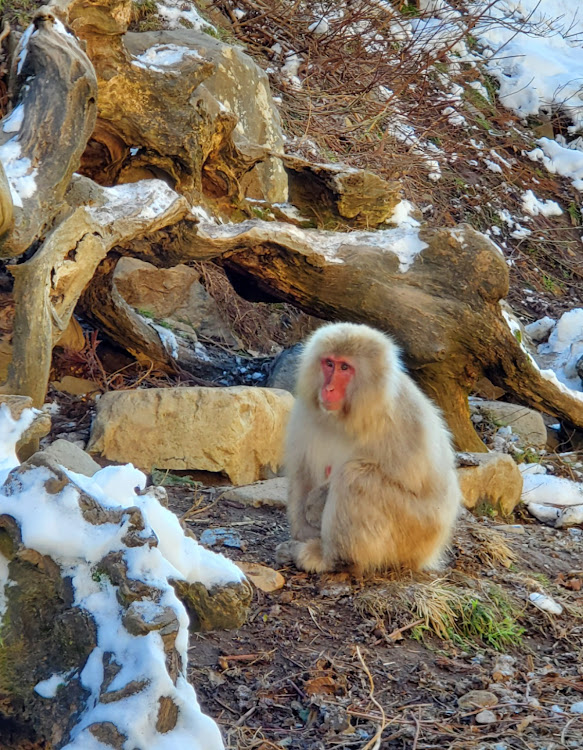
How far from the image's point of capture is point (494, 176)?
1052cm

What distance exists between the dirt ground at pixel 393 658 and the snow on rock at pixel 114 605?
67cm

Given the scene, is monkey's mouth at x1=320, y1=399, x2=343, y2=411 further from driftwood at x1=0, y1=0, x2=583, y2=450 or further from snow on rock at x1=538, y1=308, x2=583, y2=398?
snow on rock at x1=538, y1=308, x2=583, y2=398

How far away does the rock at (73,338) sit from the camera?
17.8 feet

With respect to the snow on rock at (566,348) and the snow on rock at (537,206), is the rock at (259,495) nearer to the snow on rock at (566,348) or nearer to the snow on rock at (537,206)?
the snow on rock at (566,348)

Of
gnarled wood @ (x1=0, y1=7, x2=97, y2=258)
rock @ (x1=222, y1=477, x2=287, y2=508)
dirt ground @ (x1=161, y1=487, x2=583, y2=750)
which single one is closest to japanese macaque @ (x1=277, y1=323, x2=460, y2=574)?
dirt ground @ (x1=161, y1=487, x2=583, y2=750)

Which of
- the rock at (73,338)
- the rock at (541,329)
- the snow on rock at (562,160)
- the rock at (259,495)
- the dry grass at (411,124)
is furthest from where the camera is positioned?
the snow on rock at (562,160)

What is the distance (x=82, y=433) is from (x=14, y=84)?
187 cm

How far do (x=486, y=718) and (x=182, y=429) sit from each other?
2.54m

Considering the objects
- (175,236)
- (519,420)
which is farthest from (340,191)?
(519,420)

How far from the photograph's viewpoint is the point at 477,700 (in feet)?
9.16

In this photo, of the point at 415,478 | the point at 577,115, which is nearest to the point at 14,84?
the point at 415,478

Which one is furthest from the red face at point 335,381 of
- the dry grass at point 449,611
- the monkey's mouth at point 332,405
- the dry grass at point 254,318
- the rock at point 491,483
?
the dry grass at point 254,318

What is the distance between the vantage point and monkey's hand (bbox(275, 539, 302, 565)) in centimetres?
378

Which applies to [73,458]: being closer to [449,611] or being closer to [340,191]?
[449,611]
